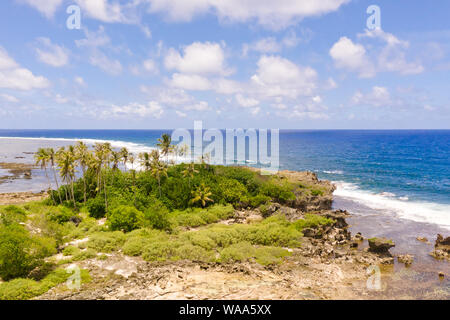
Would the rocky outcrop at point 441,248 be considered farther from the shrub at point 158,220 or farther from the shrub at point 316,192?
the shrub at point 158,220

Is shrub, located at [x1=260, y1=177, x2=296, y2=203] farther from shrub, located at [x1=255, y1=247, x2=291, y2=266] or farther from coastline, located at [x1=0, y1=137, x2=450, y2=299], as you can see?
shrub, located at [x1=255, y1=247, x2=291, y2=266]

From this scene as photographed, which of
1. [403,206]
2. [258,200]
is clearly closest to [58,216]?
[258,200]

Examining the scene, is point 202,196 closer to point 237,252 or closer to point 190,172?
point 190,172

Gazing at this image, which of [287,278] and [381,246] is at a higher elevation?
[381,246]

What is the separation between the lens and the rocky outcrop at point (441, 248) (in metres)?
32.0

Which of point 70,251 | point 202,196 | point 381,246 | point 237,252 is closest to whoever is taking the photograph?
point 237,252

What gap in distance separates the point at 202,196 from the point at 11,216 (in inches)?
1008

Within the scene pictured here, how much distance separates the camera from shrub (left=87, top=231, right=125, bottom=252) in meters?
30.5

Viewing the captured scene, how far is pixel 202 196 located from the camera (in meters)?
45.8

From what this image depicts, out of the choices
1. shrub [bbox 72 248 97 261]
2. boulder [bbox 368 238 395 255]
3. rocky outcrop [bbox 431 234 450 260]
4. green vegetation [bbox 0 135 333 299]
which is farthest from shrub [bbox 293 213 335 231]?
shrub [bbox 72 248 97 261]

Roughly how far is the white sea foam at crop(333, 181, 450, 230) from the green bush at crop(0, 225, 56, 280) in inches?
2043

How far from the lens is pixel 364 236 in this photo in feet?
128

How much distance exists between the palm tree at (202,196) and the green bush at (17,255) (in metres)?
23.3
